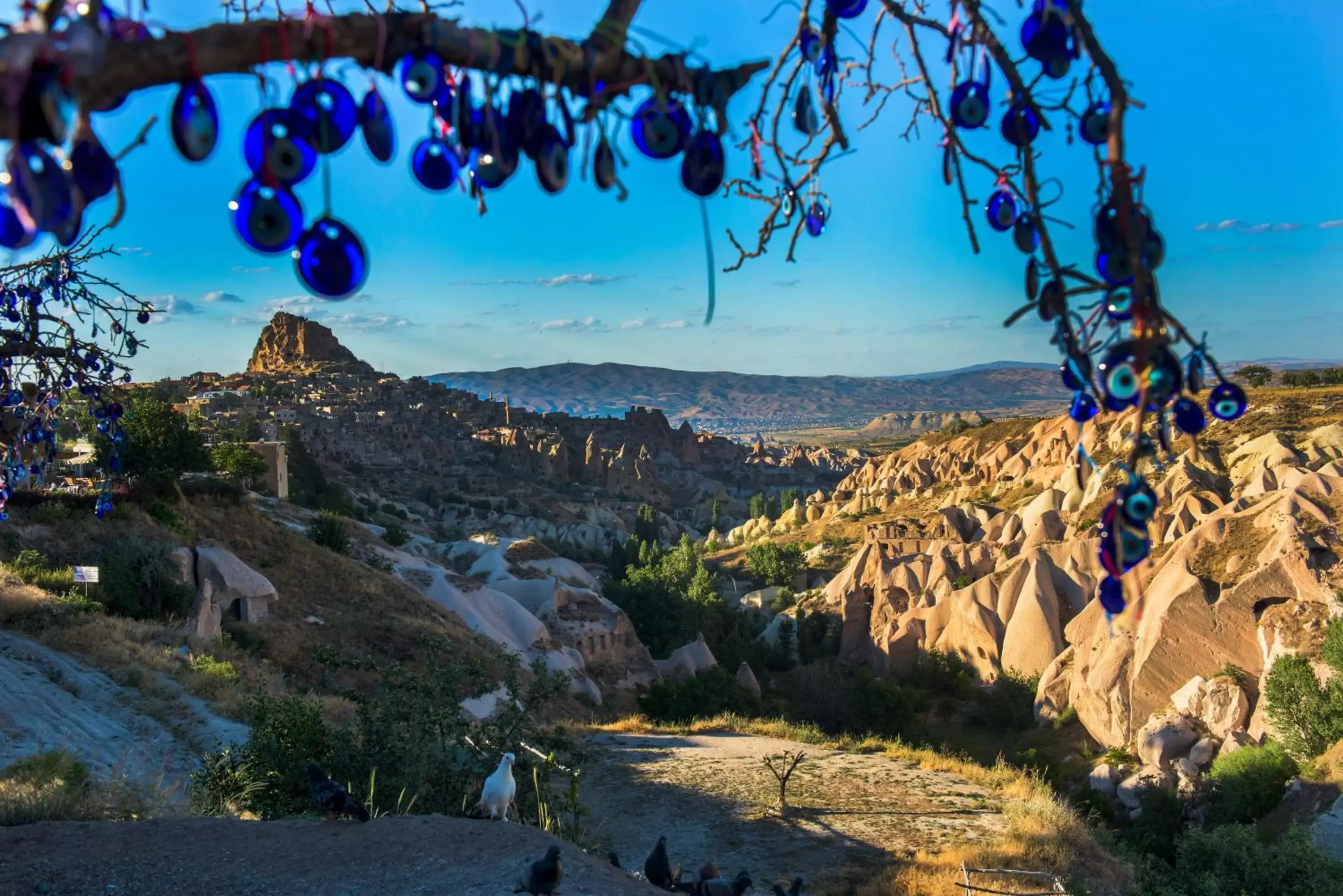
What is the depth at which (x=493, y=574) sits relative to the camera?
3566 cm

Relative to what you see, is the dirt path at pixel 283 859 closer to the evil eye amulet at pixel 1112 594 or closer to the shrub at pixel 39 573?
the evil eye amulet at pixel 1112 594

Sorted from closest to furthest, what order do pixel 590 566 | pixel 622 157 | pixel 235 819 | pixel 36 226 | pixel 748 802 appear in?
pixel 36 226 → pixel 622 157 → pixel 235 819 → pixel 748 802 → pixel 590 566

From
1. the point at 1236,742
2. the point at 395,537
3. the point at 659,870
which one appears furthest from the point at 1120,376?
the point at 395,537

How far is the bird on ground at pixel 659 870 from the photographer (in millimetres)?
7746

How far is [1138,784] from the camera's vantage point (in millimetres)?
18625

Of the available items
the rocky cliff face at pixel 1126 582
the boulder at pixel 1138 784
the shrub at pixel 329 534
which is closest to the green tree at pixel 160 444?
the shrub at pixel 329 534

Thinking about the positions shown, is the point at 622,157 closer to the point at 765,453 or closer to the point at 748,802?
the point at 748,802

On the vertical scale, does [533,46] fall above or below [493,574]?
above

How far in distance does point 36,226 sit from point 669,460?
116 meters

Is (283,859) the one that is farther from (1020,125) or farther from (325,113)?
(1020,125)

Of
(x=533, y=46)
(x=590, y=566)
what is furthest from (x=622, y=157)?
(x=590, y=566)

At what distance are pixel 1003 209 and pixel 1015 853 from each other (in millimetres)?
10139

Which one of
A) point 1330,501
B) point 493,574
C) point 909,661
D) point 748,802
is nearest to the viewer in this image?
point 748,802

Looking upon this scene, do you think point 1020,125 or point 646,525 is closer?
point 1020,125
